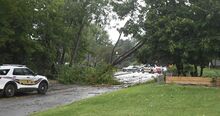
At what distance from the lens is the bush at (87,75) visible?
39719 millimetres

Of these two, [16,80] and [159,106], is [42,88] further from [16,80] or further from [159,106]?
[159,106]

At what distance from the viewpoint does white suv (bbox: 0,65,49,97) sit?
24.6 metres

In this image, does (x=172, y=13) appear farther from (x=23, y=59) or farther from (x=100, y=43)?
(x=100, y=43)

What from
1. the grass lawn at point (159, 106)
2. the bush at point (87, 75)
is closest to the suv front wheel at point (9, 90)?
the grass lawn at point (159, 106)

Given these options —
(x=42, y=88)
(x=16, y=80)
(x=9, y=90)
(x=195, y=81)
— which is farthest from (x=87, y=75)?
(x=195, y=81)

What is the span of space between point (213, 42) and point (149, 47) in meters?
4.85

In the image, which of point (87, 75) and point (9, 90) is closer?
point (9, 90)

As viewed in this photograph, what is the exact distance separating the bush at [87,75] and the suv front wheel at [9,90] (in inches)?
594

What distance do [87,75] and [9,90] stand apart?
53.1 ft

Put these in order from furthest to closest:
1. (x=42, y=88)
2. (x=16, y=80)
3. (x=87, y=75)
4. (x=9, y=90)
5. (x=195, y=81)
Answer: (x=87, y=75) → (x=42, y=88) → (x=16, y=80) → (x=195, y=81) → (x=9, y=90)

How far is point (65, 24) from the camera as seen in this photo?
51.5m

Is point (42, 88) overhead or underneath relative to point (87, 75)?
underneath

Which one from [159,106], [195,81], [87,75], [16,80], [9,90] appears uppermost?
[87,75]

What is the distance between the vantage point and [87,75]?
4059 cm
